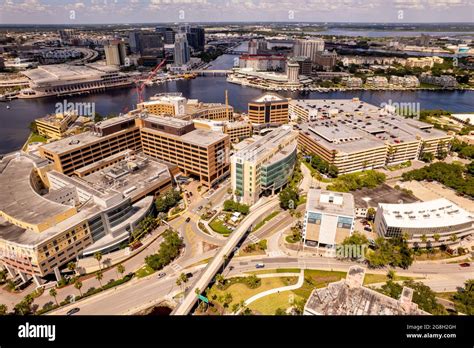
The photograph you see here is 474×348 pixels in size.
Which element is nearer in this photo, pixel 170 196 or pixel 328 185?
pixel 170 196

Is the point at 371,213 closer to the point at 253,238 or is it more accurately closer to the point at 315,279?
the point at 315,279

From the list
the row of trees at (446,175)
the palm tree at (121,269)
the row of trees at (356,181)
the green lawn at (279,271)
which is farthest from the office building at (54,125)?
the row of trees at (446,175)

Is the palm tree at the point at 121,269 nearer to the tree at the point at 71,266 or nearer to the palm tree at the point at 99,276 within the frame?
the palm tree at the point at 99,276

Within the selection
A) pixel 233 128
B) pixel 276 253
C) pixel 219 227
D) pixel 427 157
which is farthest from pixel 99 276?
pixel 427 157

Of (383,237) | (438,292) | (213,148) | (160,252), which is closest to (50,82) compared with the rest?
(213,148)

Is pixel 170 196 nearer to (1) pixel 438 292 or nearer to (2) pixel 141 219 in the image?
(2) pixel 141 219

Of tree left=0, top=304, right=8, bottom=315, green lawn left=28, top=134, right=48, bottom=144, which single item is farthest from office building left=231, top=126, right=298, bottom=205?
green lawn left=28, top=134, right=48, bottom=144
